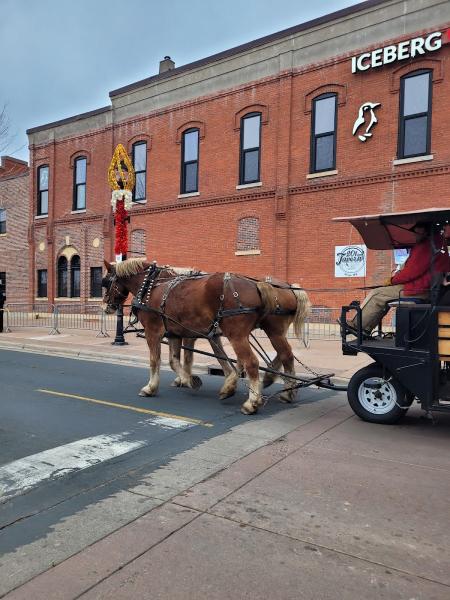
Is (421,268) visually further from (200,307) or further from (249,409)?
(200,307)

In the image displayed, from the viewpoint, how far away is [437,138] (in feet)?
48.6

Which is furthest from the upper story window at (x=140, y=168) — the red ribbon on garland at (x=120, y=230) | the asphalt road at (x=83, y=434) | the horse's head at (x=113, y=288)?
the horse's head at (x=113, y=288)

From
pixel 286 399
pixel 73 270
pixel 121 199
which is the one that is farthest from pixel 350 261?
pixel 73 270

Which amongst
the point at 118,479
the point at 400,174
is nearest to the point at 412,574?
the point at 118,479

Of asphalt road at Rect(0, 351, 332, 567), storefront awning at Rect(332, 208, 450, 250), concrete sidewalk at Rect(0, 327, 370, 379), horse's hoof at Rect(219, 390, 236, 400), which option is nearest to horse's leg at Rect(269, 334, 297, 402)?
asphalt road at Rect(0, 351, 332, 567)

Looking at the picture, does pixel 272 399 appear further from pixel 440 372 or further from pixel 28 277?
pixel 28 277

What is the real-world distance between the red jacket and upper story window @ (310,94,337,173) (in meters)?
11.5

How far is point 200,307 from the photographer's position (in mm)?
7195

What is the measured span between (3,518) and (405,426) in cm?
463

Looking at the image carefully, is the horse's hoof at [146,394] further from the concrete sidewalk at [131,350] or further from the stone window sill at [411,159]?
the stone window sill at [411,159]

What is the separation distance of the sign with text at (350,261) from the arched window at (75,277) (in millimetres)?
13429

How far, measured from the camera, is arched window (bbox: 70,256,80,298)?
2431cm

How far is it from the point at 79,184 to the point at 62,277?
4.76 m

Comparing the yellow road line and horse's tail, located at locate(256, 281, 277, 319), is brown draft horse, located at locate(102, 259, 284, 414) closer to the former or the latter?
horse's tail, located at locate(256, 281, 277, 319)
